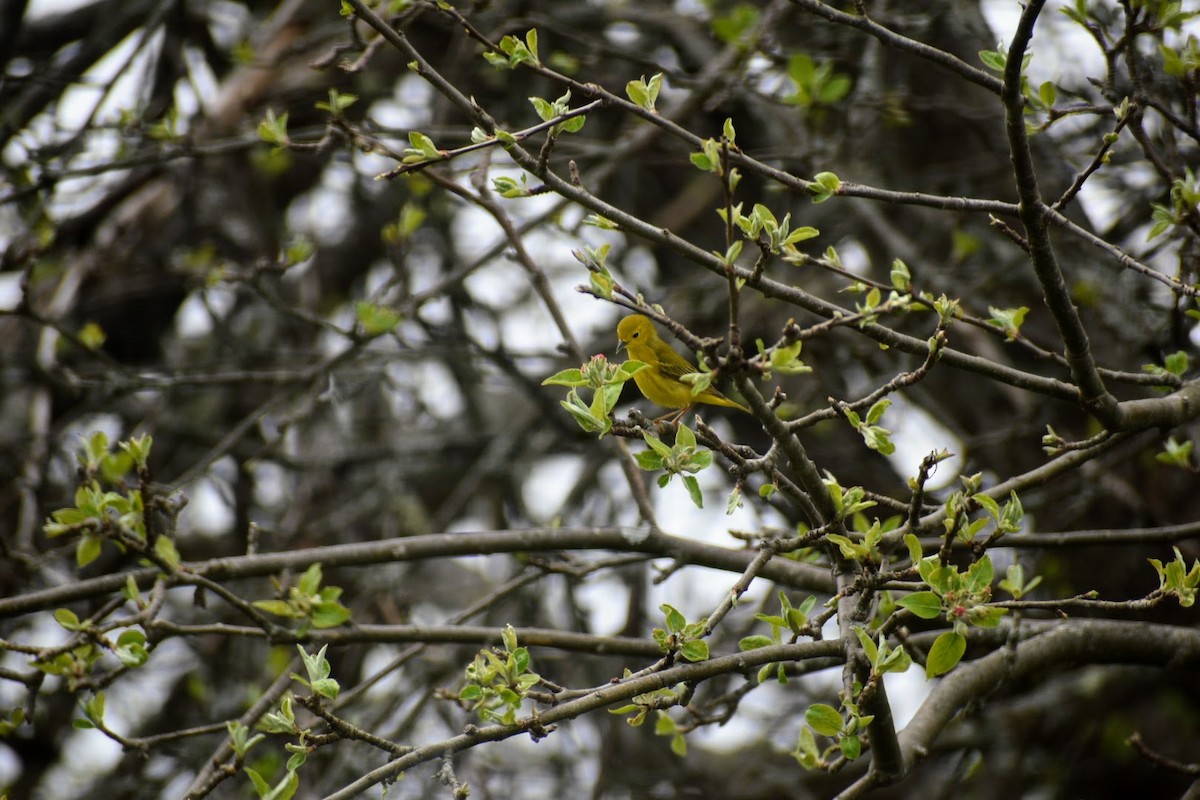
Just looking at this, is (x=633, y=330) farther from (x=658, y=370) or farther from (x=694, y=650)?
(x=694, y=650)

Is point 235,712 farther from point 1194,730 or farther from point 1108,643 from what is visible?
point 1194,730

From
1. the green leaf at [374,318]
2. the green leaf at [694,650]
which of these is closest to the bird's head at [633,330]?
the green leaf at [374,318]

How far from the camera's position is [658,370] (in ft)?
11.2

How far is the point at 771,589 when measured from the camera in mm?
4117

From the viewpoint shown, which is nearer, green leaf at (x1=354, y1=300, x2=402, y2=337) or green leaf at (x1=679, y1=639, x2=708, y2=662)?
green leaf at (x1=679, y1=639, x2=708, y2=662)

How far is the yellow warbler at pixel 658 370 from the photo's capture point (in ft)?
10.8

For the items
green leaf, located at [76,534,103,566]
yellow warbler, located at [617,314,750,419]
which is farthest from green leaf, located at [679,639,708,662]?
green leaf, located at [76,534,103,566]

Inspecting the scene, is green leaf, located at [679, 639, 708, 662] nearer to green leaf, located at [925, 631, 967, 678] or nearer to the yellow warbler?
green leaf, located at [925, 631, 967, 678]

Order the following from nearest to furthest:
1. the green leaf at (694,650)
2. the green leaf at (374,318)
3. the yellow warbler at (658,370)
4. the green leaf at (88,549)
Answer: the green leaf at (694,650) → the green leaf at (88,549) → the yellow warbler at (658,370) → the green leaf at (374,318)

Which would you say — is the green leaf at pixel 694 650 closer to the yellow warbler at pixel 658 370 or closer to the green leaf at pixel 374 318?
the yellow warbler at pixel 658 370

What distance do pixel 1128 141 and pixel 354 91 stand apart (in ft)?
13.5

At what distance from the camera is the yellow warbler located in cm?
330

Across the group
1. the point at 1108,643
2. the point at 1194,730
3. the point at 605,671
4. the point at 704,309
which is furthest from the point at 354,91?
the point at 1194,730

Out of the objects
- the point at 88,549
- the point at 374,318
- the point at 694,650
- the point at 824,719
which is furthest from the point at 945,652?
the point at 374,318
